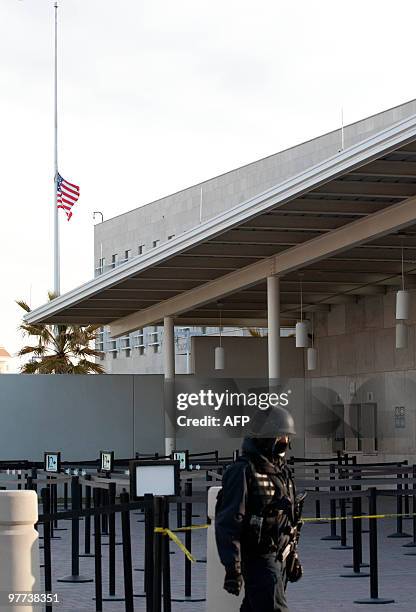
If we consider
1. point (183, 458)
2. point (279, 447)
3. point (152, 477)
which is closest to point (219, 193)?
point (183, 458)

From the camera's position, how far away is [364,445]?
97.7 ft

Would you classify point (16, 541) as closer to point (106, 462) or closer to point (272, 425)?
point (272, 425)

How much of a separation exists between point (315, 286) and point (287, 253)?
498 centimetres

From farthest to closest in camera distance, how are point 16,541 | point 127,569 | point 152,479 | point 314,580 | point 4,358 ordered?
1. point 4,358
2. point 314,580
3. point 152,479
4. point 127,569
5. point 16,541

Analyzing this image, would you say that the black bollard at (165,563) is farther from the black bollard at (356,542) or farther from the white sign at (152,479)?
the black bollard at (356,542)

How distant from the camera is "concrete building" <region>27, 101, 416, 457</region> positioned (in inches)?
733

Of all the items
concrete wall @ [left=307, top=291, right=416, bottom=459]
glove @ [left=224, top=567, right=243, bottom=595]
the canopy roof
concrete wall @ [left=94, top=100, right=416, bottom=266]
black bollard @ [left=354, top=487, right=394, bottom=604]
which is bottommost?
black bollard @ [left=354, top=487, right=394, bottom=604]

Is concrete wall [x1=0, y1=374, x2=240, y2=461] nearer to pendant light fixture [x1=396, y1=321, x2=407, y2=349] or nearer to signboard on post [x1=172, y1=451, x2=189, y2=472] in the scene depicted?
pendant light fixture [x1=396, y1=321, x2=407, y2=349]

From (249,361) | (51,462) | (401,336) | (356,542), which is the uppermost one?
(401,336)

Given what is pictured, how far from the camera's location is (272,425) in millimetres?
8125

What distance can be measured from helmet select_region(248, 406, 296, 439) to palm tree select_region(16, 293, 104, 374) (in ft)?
132

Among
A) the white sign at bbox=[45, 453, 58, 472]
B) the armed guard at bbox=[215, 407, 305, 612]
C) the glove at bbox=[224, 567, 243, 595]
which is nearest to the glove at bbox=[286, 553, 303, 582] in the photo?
the armed guard at bbox=[215, 407, 305, 612]

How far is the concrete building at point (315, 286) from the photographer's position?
1862 cm
